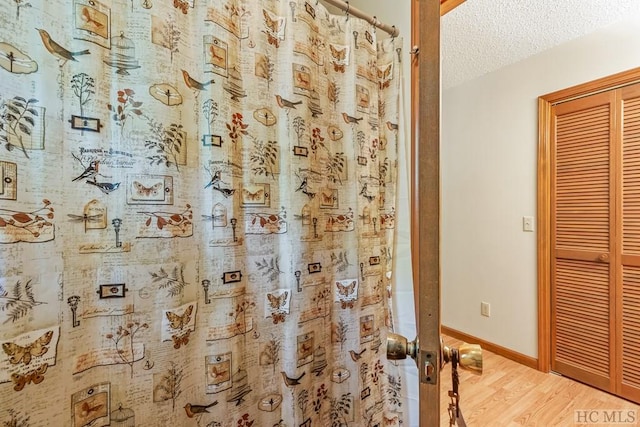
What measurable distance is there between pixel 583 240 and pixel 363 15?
5.87 ft

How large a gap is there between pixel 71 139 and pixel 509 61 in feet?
8.05

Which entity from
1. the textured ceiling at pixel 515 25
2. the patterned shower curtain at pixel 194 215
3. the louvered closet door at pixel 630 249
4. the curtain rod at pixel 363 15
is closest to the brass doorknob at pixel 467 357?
the patterned shower curtain at pixel 194 215

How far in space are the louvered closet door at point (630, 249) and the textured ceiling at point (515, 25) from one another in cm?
43

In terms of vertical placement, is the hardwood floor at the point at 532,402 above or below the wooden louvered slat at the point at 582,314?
below

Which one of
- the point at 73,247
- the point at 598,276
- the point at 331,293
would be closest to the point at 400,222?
the point at 331,293

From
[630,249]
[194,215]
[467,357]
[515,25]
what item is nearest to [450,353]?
[467,357]

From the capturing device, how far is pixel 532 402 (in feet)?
5.03

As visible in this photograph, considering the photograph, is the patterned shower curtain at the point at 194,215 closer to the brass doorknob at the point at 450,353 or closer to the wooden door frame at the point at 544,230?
the brass doorknob at the point at 450,353

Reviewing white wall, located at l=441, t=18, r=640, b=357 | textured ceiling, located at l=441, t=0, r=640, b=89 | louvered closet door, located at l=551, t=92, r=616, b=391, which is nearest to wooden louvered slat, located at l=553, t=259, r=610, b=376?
louvered closet door, located at l=551, t=92, r=616, b=391

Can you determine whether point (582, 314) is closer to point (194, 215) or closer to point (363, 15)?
point (363, 15)

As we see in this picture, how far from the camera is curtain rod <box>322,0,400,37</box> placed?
103 centimetres

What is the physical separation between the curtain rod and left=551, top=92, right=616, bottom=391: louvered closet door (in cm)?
136

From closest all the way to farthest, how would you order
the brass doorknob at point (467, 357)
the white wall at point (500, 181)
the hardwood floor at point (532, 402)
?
the brass doorknob at point (467, 357)
the hardwood floor at point (532, 402)
the white wall at point (500, 181)

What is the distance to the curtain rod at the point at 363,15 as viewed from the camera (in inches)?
40.7
